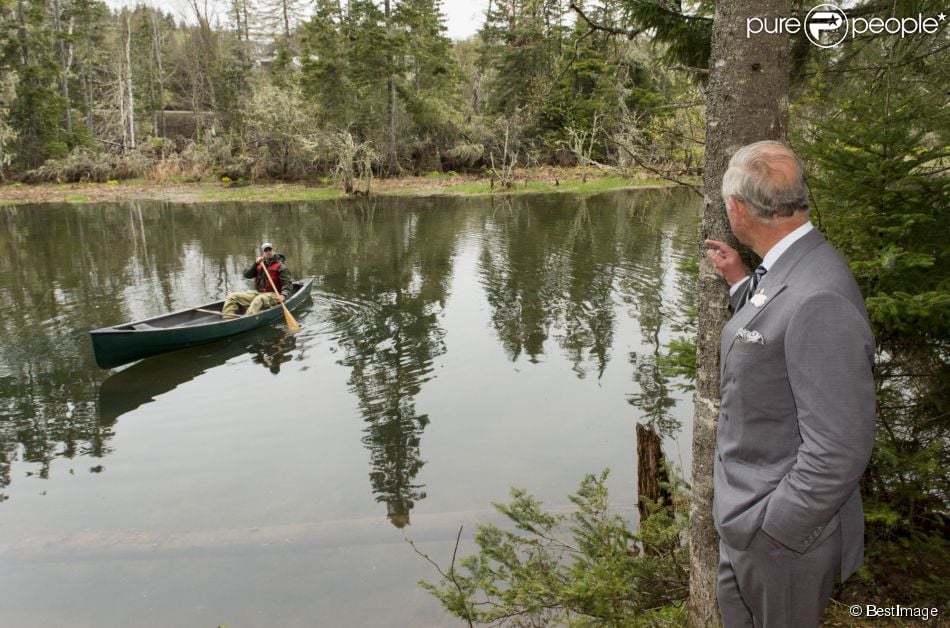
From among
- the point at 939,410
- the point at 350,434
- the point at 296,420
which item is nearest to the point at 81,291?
the point at 296,420

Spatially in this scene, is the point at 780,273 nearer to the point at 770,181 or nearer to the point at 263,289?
the point at 770,181

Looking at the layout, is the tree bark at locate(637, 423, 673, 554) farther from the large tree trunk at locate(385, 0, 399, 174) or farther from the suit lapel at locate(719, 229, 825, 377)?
the large tree trunk at locate(385, 0, 399, 174)

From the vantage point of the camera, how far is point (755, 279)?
2.07m

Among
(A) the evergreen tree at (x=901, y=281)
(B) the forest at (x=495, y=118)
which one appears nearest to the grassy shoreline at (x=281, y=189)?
(B) the forest at (x=495, y=118)

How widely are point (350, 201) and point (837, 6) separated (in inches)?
1106

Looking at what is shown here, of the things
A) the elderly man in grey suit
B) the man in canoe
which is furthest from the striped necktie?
the man in canoe

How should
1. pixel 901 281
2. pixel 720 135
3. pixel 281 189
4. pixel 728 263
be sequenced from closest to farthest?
1. pixel 728 263
2. pixel 720 135
3. pixel 901 281
4. pixel 281 189

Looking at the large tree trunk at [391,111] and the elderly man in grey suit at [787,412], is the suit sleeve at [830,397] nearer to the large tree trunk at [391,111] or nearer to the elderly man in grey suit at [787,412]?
the elderly man in grey suit at [787,412]

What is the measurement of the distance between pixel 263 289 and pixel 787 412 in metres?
11.8

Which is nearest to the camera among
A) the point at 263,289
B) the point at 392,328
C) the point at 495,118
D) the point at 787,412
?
the point at 787,412

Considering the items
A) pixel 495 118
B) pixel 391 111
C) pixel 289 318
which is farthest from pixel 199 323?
pixel 495 118

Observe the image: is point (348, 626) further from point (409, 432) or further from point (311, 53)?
point (311, 53)

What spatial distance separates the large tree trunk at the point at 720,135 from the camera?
251 cm

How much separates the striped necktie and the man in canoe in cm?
994
